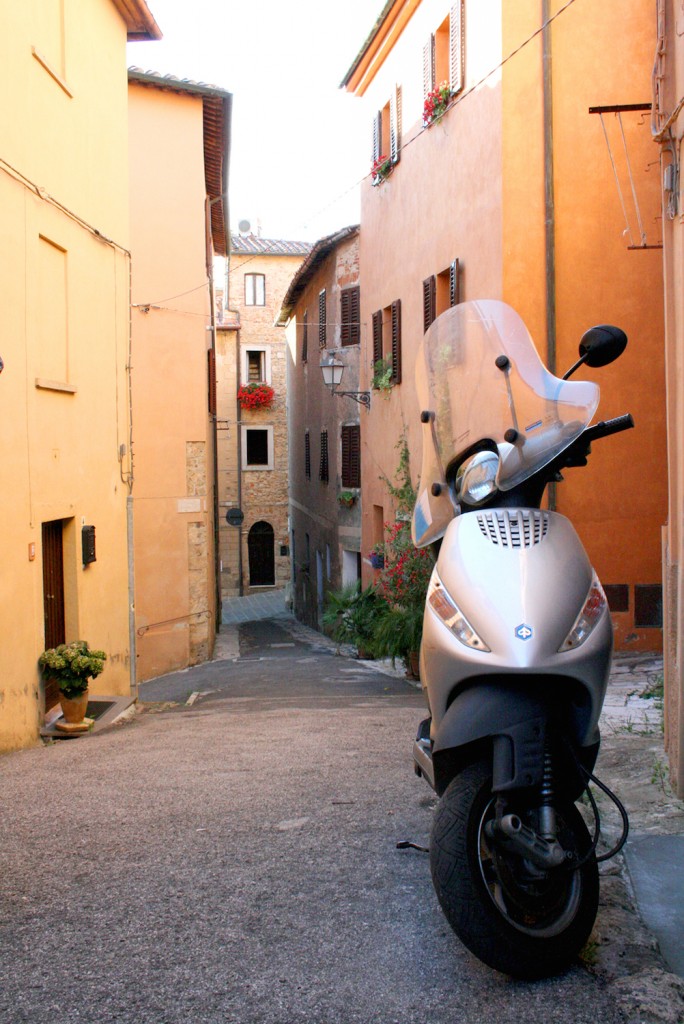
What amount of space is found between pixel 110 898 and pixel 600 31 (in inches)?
429

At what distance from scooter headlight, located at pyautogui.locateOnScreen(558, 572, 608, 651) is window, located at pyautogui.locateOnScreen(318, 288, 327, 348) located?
68.6 ft

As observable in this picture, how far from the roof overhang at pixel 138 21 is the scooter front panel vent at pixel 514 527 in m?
10.5

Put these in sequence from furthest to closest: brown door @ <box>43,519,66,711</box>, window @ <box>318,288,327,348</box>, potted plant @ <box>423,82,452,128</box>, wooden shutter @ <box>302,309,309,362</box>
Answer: wooden shutter @ <box>302,309,309,362</box> → window @ <box>318,288,327,348</box> → potted plant @ <box>423,82,452,128</box> → brown door @ <box>43,519,66,711</box>

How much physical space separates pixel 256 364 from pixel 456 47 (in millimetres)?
26650

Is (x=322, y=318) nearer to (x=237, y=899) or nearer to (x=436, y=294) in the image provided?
(x=436, y=294)

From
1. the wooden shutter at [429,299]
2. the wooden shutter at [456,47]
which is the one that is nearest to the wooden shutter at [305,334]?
the wooden shutter at [429,299]

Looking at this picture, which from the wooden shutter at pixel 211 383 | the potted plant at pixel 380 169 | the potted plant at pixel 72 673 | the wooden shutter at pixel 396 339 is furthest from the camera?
the wooden shutter at pixel 211 383

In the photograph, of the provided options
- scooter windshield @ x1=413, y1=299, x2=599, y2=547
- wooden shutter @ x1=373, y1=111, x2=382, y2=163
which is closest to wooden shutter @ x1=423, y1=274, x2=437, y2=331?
wooden shutter @ x1=373, y1=111, x2=382, y2=163

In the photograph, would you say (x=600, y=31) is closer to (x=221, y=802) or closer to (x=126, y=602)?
(x=126, y=602)

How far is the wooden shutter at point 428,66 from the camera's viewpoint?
47.3 feet

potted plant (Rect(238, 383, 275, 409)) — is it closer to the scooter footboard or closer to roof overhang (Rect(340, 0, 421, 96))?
roof overhang (Rect(340, 0, 421, 96))

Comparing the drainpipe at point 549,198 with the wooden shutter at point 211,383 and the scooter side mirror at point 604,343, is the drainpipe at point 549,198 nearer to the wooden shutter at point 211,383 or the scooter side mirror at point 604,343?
the scooter side mirror at point 604,343

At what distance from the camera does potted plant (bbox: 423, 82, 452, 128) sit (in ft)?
44.9

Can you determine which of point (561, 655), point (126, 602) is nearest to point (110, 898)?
point (561, 655)
